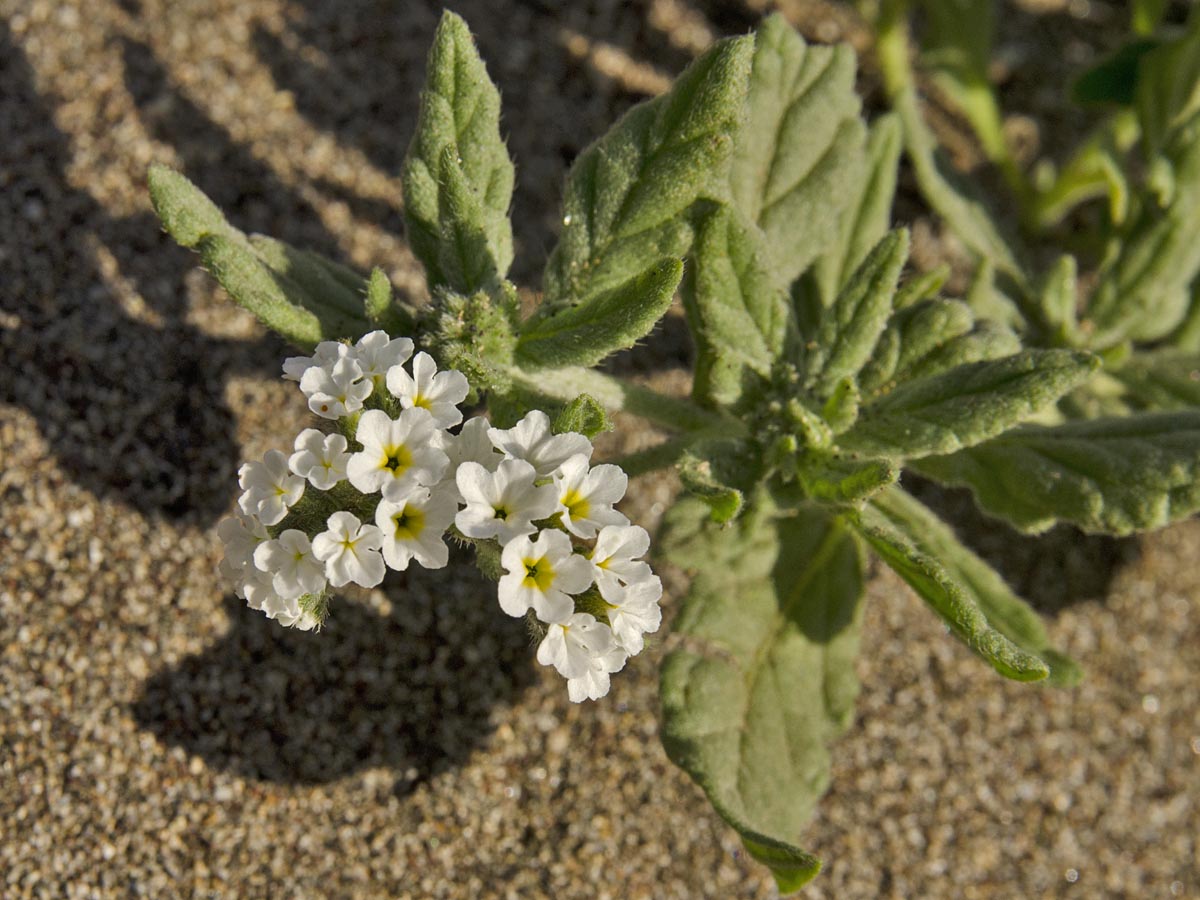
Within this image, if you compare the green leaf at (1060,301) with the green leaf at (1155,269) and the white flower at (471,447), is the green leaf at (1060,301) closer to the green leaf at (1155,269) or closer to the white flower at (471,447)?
the green leaf at (1155,269)

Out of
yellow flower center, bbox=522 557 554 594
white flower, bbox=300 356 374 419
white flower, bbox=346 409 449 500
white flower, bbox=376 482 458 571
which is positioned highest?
white flower, bbox=300 356 374 419

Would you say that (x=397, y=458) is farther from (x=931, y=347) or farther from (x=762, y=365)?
(x=931, y=347)

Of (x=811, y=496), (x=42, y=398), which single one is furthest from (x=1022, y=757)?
(x=42, y=398)

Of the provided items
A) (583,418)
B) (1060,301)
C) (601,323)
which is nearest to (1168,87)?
(1060,301)

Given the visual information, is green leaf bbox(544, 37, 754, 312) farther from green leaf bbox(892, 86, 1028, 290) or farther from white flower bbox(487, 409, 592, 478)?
green leaf bbox(892, 86, 1028, 290)

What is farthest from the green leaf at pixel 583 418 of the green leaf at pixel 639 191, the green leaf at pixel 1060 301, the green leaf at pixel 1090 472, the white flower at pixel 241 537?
the green leaf at pixel 1060 301

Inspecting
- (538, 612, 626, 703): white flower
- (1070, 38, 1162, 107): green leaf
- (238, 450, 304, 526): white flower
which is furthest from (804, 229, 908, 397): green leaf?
(1070, 38, 1162, 107): green leaf
